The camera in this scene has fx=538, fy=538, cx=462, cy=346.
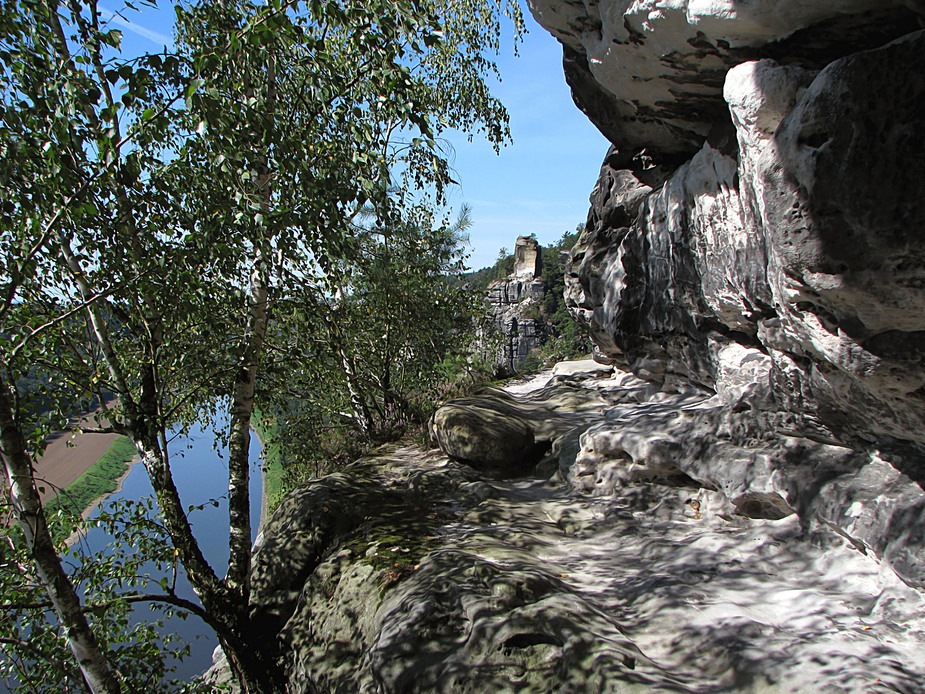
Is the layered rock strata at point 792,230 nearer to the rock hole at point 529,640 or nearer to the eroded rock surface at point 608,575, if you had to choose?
the eroded rock surface at point 608,575

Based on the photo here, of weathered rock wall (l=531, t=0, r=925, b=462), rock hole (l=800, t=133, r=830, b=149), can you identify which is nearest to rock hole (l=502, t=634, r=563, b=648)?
weathered rock wall (l=531, t=0, r=925, b=462)

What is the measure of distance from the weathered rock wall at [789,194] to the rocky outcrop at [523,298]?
4779 cm

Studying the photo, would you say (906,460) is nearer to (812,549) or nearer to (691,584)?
(812,549)

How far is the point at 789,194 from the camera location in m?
3.59

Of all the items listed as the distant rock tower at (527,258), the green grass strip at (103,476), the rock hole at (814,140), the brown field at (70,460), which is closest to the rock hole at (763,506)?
the rock hole at (814,140)

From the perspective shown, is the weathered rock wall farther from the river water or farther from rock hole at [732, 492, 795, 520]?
the river water

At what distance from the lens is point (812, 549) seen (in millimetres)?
4371

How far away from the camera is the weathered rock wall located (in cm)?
310

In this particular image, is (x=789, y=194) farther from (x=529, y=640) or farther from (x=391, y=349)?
(x=391, y=349)

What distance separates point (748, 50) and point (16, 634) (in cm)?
793

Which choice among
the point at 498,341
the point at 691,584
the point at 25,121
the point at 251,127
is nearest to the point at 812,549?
the point at 691,584

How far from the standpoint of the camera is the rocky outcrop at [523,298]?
5800cm

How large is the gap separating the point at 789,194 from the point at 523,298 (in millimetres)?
60177

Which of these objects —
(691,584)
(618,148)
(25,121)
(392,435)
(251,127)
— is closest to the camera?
(25,121)
